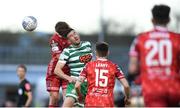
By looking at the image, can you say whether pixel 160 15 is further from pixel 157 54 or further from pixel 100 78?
pixel 100 78

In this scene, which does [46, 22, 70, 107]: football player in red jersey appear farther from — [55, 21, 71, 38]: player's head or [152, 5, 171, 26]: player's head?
[152, 5, 171, 26]: player's head

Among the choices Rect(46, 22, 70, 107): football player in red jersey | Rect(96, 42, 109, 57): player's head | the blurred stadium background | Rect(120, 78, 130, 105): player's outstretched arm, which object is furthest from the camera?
the blurred stadium background

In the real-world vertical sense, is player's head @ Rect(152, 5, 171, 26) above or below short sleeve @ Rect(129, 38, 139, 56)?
above

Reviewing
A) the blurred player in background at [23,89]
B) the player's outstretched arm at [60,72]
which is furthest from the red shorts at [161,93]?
the blurred player in background at [23,89]

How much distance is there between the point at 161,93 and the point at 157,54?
1.73 ft

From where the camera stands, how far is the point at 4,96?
2105 inches

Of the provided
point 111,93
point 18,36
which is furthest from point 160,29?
point 18,36

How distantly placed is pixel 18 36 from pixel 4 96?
33655 millimetres

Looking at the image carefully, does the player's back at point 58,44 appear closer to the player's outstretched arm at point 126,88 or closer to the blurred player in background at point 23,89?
the player's outstretched arm at point 126,88

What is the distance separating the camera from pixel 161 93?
10.9 metres

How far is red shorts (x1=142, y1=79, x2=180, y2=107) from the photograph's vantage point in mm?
10914

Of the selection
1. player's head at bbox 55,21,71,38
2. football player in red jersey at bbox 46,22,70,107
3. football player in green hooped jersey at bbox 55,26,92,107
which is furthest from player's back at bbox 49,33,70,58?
football player in green hooped jersey at bbox 55,26,92,107

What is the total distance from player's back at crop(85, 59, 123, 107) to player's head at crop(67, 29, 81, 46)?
141 cm

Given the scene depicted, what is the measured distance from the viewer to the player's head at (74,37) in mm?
15992
